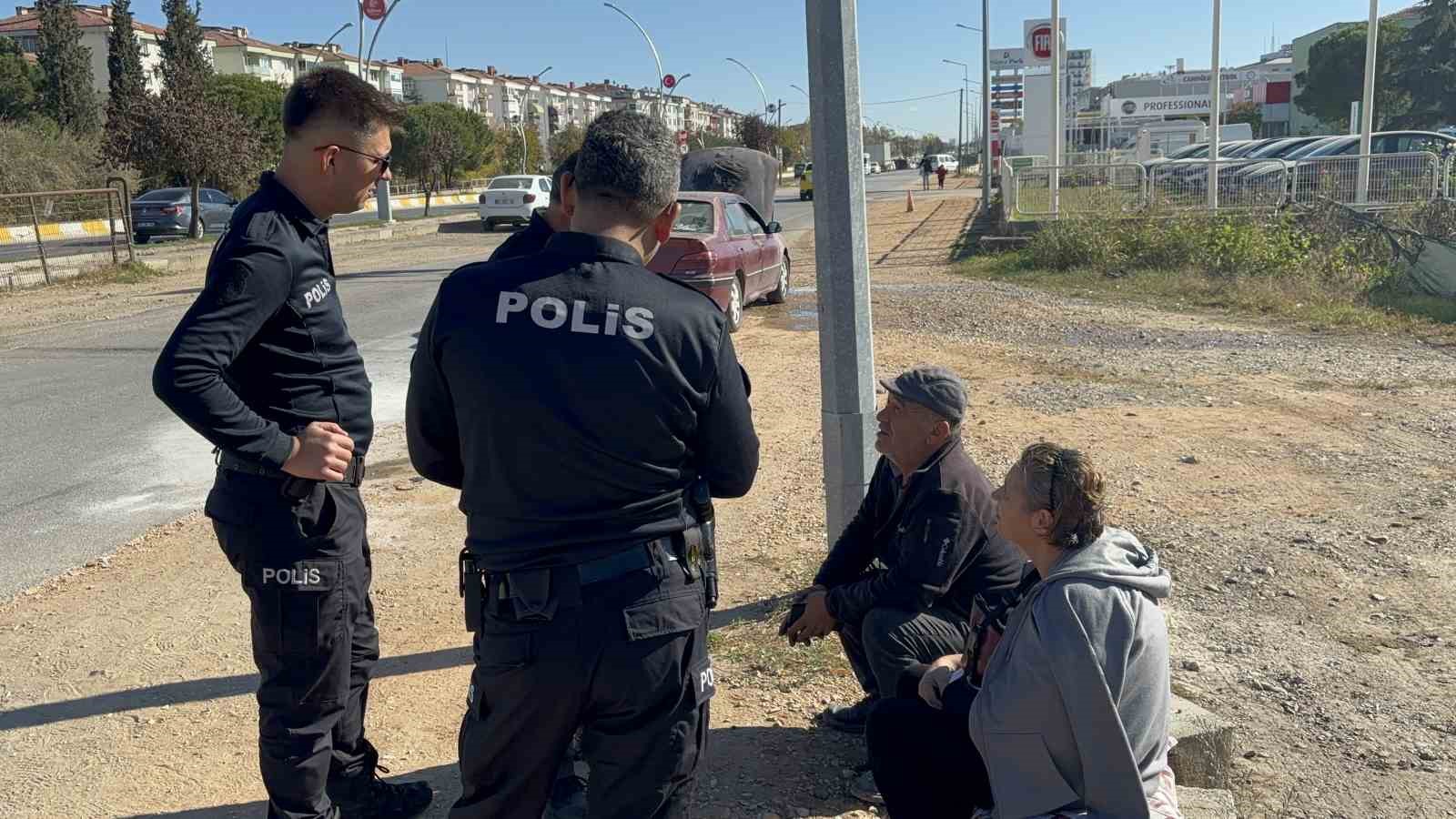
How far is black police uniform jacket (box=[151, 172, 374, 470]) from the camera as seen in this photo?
2490mm

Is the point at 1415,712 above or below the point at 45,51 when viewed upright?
below

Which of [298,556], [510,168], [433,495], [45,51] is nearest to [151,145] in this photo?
[433,495]

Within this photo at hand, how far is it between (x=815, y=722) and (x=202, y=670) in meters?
2.34

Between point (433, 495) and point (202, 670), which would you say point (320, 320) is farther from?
point (433, 495)

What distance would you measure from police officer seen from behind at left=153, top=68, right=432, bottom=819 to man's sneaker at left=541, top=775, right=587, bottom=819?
0.66 metres

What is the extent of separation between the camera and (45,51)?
52.0 meters

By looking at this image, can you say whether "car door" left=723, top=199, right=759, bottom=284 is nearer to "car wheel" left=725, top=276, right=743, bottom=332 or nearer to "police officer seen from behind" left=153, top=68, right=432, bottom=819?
"car wheel" left=725, top=276, right=743, bottom=332

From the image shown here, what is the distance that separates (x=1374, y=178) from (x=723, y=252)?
1305cm

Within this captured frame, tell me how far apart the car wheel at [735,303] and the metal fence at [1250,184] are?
7849mm

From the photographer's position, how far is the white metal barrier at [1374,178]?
59.8 feet

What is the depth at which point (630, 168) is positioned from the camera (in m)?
2.15

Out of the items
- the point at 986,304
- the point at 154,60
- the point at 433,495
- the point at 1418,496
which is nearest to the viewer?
the point at 1418,496

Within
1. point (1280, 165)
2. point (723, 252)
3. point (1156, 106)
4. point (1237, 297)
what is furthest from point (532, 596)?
point (1156, 106)

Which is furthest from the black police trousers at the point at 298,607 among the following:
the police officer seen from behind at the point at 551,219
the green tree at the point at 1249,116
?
the green tree at the point at 1249,116
